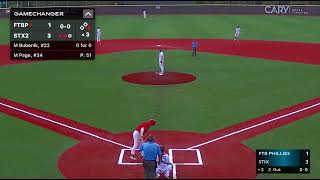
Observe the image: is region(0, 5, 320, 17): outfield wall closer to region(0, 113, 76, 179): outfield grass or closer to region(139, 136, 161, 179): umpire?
region(0, 113, 76, 179): outfield grass

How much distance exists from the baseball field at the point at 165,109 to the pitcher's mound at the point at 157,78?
6 centimetres

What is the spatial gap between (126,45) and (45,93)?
709 inches

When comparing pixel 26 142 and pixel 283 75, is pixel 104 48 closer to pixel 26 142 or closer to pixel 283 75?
pixel 283 75

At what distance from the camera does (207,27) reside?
52.2 metres

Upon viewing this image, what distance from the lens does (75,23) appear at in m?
15.7

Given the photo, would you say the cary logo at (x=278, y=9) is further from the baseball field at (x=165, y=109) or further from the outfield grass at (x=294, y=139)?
the outfield grass at (x=294, y=139)

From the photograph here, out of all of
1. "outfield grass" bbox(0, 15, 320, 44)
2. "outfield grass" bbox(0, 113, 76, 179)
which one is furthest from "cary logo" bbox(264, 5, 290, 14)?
"outfield grass" bbox(0, 113, 76, 179)
